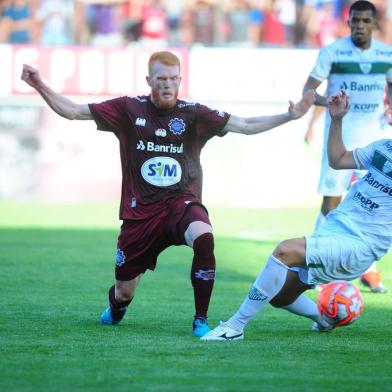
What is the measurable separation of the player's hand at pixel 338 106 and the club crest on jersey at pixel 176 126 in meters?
1.16

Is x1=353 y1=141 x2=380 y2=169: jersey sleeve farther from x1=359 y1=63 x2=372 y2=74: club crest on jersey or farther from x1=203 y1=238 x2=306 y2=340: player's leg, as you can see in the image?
x1=359 y1=63 x2=372 y2=74: club crest on jersey

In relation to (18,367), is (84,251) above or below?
below

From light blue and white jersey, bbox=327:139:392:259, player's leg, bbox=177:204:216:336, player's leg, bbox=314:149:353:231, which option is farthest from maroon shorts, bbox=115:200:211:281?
player's leg, bbox=314:149:353:231

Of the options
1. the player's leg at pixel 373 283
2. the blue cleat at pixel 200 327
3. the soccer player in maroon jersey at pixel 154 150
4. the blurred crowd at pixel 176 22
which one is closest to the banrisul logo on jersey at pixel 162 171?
the soccer player in maroon jersey at pixel 154 150

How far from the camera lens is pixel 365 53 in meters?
10.8

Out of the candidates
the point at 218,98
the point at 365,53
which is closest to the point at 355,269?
the point at 365,53

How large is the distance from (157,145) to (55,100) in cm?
79

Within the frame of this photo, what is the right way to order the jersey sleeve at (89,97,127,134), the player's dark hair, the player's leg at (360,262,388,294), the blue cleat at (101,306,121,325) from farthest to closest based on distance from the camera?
the player's leg at (360,262,388,294) < the player's dark hair < the blue cleat at (101,306,121,325) < the jersey sleeve at (89,97,127,134)

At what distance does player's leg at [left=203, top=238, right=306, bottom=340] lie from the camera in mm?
7172

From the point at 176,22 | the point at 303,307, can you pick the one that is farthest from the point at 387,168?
the point at 176,22

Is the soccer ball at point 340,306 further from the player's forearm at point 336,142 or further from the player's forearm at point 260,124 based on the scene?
the player's forearm at point 260,124

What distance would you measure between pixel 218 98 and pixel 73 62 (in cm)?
311

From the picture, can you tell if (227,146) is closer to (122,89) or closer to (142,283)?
(122,89)

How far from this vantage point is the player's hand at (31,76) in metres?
7.84
